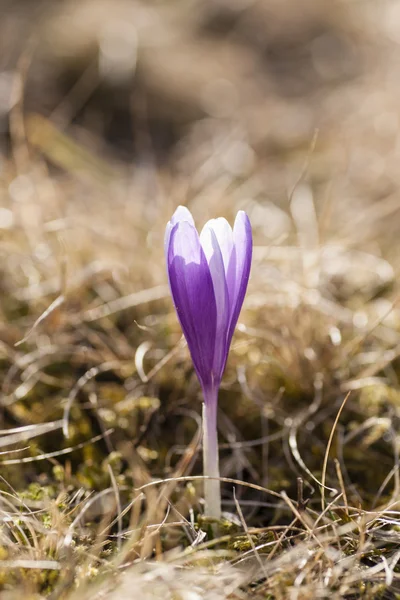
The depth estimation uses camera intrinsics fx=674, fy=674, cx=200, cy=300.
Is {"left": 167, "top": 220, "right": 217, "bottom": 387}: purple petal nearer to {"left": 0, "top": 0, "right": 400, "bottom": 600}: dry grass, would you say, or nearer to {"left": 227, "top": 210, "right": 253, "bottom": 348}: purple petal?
{"left": 227, "top": 210, "right": 253, "bottom": 348}: purple petal

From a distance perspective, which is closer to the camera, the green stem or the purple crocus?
the purple crocus

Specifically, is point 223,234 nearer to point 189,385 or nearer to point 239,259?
point 239,259

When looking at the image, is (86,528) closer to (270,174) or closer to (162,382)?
(162,382)

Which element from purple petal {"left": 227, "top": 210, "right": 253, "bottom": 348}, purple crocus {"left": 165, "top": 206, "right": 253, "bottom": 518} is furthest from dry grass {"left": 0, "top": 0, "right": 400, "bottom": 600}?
purple petal {"left": 227, "top": 210, "right": 253, "bottom": 348}

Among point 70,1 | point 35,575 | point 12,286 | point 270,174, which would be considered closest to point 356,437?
point 35,575

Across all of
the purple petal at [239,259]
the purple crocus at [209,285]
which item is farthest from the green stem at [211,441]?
the purple petal at [239,259]

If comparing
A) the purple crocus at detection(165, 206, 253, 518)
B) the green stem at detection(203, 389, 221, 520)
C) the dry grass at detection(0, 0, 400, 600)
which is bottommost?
the dry grass at detection(0, 0, 400, 600)

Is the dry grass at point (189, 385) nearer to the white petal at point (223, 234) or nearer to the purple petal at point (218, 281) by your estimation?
the purple petal at point (218, 281)

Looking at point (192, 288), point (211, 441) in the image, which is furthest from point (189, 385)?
point (192, 288)
